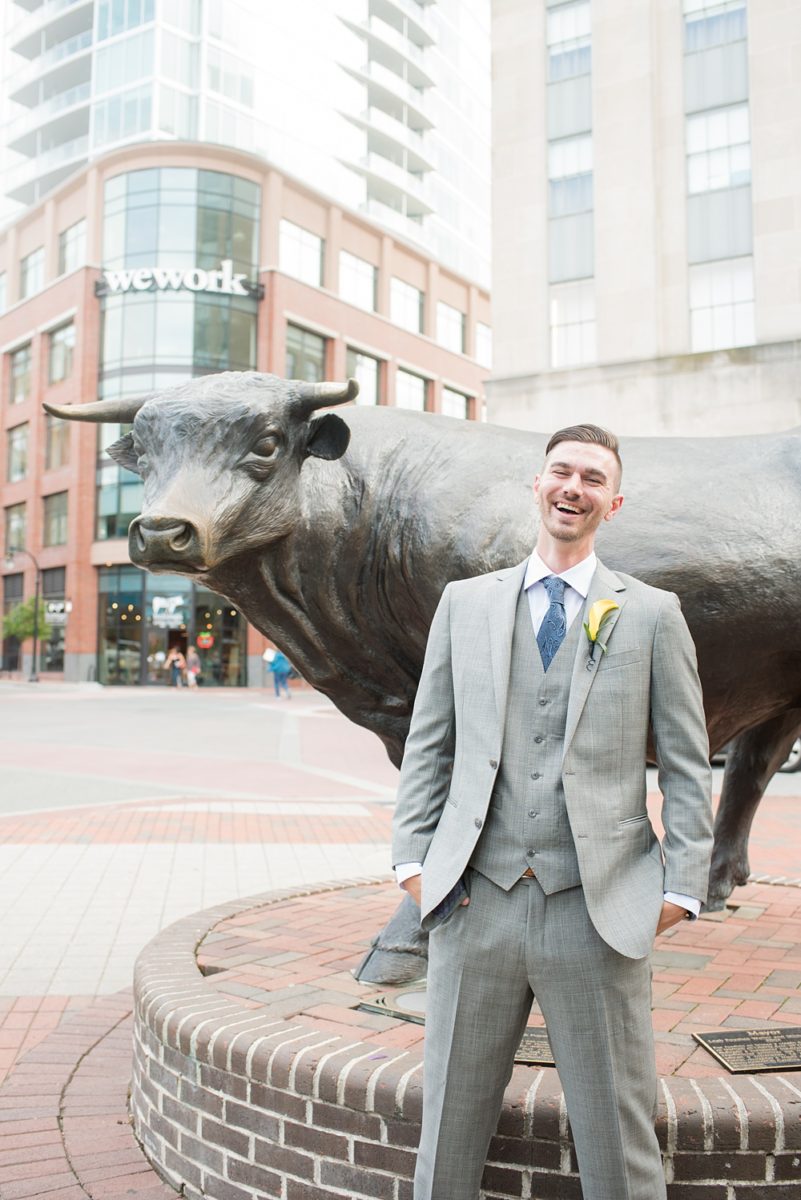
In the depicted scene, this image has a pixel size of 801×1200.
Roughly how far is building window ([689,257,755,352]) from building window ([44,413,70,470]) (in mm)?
29914

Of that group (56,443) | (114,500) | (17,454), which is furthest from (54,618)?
(17,454)

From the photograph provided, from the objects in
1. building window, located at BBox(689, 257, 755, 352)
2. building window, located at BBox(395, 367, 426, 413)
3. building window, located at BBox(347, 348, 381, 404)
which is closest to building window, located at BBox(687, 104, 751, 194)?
building window, located at BBox(689, 257, 755, 352)

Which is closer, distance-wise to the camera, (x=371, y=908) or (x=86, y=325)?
(x=371, y=908)

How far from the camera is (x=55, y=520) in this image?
145 ft

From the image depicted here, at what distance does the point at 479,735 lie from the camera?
7.23 ft

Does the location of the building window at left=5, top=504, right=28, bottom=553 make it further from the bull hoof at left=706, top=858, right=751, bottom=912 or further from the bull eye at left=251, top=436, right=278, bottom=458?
the bull eye at left=251, top=436, right=278, bottom=458

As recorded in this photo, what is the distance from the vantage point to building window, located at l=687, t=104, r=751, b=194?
20297 mm

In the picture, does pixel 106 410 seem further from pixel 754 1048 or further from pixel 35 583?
pixel 35 583

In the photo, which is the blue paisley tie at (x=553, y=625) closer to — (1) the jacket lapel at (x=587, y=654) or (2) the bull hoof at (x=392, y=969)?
(1) the jacket lapel at (x=587, y=654)

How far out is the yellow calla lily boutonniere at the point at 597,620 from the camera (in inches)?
83.7

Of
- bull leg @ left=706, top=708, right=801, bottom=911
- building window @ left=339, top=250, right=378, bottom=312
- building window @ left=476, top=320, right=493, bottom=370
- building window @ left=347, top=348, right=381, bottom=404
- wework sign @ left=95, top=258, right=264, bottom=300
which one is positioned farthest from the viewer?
building window @ left=476, top=320, right=493, bottom=370

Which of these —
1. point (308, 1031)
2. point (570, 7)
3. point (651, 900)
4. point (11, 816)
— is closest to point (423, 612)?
point (308, 1031)

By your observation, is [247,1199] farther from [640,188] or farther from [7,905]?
[640,188]

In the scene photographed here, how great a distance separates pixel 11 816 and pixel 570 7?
21.2 meters
